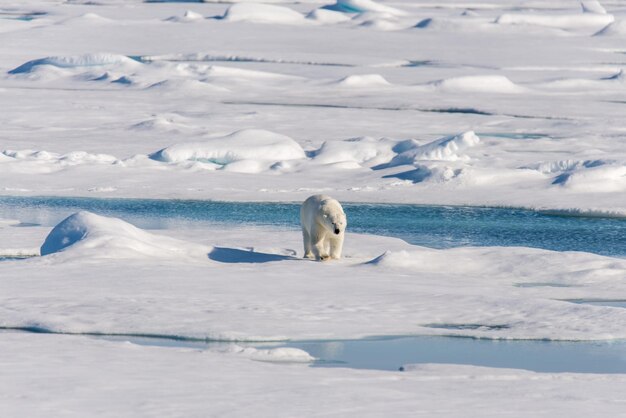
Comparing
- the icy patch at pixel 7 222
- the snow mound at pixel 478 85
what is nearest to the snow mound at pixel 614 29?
the snow mound at pixel 478 85

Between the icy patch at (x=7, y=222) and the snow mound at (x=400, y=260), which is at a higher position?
the snow mound at (x=400, y=260)

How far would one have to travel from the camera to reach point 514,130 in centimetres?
1580

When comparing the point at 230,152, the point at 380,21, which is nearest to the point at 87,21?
the point at 380,21

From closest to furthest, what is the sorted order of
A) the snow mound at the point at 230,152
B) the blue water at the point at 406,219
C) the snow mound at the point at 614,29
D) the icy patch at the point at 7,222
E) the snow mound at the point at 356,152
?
1. the blue water at the point at 406,219
2. the icy patch at the point at 7,222
3. the snow mound at the point at 230,152
4. the snow mound at the point at 356,152
5. the snow mound at the point at 614,29

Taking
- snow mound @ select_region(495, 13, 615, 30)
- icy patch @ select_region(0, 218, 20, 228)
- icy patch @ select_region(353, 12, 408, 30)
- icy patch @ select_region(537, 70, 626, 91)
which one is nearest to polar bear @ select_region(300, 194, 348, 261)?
icy patch @ select_region(0, 218, 20, 228)

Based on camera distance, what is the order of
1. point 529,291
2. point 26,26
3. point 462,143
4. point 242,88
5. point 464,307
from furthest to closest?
point 26,26
point 242,88
point 462,143
point 529,291
point 464,307

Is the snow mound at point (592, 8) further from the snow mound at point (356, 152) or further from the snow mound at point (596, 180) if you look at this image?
the snow mound at point (596, 180)

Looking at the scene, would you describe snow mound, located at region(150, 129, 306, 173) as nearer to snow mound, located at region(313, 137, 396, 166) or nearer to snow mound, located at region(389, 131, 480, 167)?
snow mound, located at region(313, 137, 396, 166)

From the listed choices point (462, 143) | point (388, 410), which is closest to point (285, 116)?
point (462, 143)

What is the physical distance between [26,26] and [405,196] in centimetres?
2080

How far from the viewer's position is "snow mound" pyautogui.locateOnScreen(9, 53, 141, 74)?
21.9m

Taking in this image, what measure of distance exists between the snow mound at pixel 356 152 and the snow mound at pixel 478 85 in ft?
21.4

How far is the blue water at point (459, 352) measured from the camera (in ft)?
17.4

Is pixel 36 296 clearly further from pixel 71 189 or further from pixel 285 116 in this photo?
pixel 285 116
